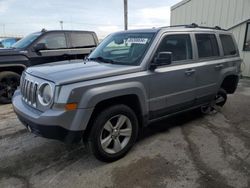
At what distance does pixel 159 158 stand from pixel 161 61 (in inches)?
55.3

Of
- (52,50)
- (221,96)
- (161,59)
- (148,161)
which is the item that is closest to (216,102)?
(221,96)

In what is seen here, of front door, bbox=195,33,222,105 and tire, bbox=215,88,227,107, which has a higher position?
front door, bbox=195,33,222,105

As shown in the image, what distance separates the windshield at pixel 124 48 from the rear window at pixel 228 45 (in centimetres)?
207

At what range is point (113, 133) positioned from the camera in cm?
322

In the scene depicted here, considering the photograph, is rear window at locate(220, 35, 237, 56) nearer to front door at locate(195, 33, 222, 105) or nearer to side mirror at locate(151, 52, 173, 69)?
front door at locate(195, 33, 222, 105)

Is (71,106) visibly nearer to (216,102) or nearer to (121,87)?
(121,87)

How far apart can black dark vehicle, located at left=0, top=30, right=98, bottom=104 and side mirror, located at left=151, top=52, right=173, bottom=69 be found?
4218 millimetres

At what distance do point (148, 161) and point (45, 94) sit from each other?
1667mm

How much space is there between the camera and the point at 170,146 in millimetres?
3732

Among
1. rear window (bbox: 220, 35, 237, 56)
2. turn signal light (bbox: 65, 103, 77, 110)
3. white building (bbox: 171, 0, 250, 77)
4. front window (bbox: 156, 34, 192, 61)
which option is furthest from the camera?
white building (bbox: 171, 0, 250, 77)

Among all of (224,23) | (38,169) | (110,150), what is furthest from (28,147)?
(224,23)

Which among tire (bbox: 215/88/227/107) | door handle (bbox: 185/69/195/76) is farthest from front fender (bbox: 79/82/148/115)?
tire (bbox: 215/88/227/107)

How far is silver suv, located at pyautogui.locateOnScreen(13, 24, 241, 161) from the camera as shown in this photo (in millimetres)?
2748

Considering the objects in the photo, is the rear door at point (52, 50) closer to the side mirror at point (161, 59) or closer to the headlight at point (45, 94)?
the headlight at point (45, 94)
